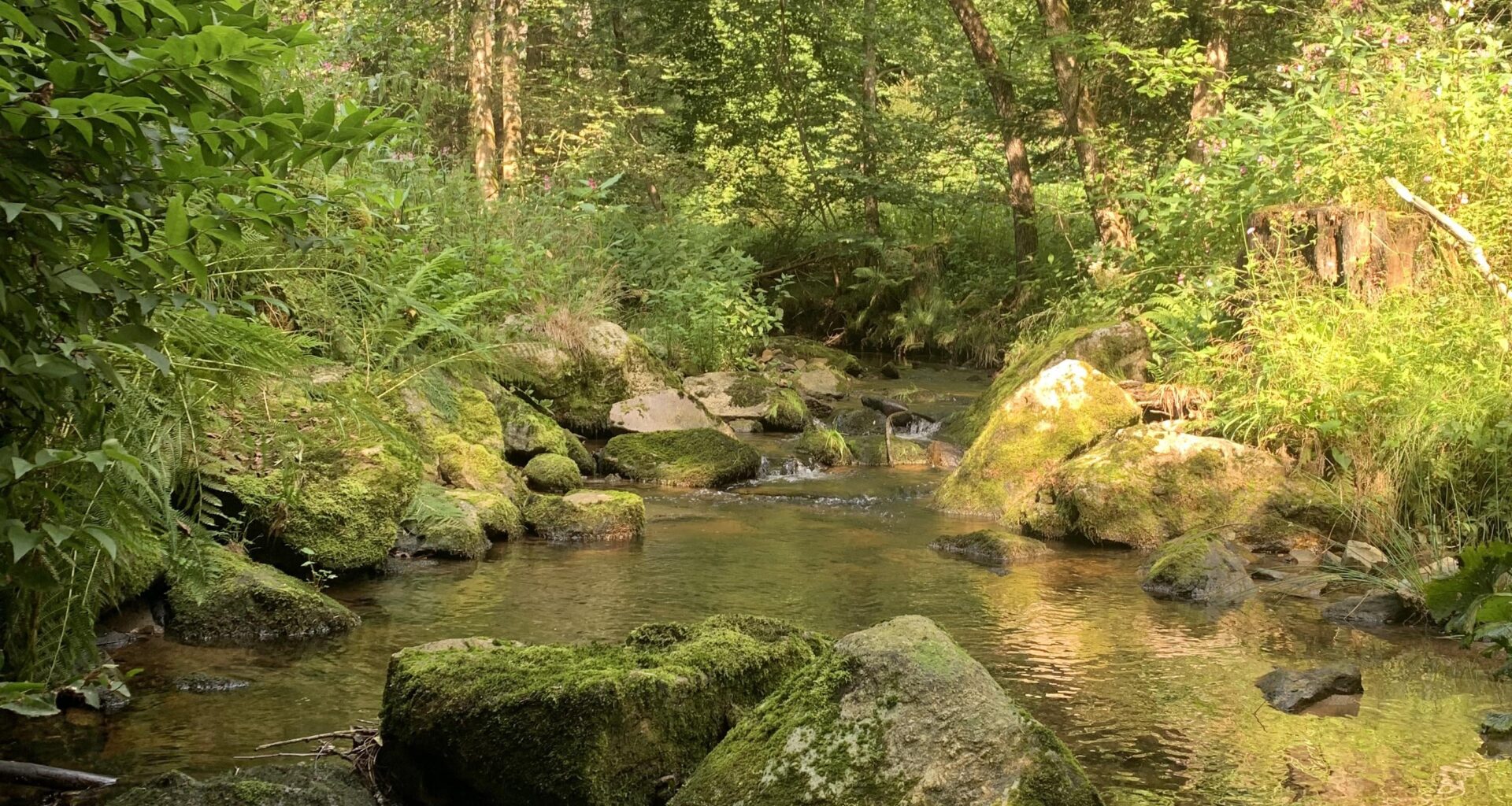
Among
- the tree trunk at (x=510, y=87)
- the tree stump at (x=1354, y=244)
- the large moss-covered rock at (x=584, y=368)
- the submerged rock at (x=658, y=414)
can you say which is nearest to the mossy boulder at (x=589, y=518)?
the submerged rock at (x=658, y=414)

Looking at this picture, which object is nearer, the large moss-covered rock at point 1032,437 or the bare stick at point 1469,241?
the bare stick at point 1469,241

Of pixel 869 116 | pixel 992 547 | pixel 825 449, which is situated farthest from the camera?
pixel 869 116

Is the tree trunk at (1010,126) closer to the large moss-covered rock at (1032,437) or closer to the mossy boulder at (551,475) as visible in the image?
the large moss-covered rock at (1032,437)

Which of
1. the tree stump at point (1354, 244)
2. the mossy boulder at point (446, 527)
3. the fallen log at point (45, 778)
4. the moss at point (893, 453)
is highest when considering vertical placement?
the tree stump at point (1354, 244)

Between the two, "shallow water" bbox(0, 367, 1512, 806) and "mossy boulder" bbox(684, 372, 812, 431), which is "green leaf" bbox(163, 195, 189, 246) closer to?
"shallow water" bbox(0, 367, 1512, 806)

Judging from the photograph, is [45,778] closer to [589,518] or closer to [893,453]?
[589,518]

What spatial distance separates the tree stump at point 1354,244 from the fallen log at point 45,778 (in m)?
8.01

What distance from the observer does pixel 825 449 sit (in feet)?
37.0

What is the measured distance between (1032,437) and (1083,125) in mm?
7274

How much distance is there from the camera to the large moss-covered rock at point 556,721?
3324 mm

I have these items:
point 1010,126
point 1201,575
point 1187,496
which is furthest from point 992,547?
point 1010,126

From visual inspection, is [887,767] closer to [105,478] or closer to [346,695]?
[105,478]

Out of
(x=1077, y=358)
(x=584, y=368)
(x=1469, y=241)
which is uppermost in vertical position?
(x=1469, y=241)

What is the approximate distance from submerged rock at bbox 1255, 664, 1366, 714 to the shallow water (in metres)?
0.08
